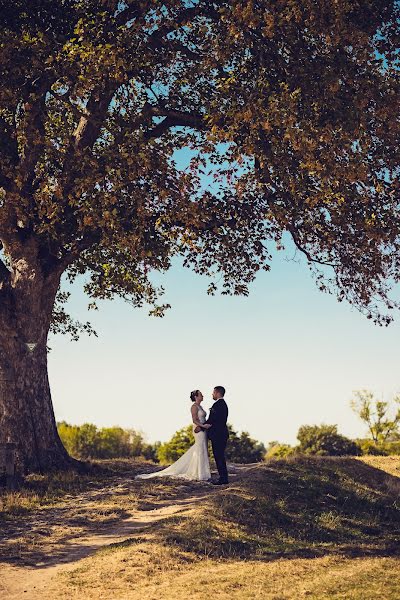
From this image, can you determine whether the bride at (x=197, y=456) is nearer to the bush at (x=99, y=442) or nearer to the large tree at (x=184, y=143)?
the large tree at (x=184, y=143)

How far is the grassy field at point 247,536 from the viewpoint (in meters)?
11.7

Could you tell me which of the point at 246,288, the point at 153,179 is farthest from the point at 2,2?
the point at 246,288

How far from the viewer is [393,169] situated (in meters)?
20.6

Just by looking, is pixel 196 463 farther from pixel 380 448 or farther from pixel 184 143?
pixel 380 448

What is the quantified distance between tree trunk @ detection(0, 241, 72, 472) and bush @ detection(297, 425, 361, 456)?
17333 millimetres

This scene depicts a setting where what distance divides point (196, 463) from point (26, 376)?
638cm

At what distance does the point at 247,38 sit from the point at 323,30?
6.53 ft

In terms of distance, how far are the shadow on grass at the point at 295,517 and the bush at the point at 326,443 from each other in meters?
14.2

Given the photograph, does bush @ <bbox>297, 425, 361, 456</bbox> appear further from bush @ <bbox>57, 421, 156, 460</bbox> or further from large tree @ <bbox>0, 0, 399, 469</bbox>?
large tree @ <bbox>0, 0, 399, 469</bbox>

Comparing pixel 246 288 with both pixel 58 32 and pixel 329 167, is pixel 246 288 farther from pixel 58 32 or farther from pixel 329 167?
pixel 58 32

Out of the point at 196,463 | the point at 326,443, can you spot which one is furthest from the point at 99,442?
the point at 196,463

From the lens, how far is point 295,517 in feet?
55.3

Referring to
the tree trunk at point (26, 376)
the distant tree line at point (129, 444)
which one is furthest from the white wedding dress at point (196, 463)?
the distant tree line at point (129, 444)

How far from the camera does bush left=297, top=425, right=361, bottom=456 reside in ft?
123
